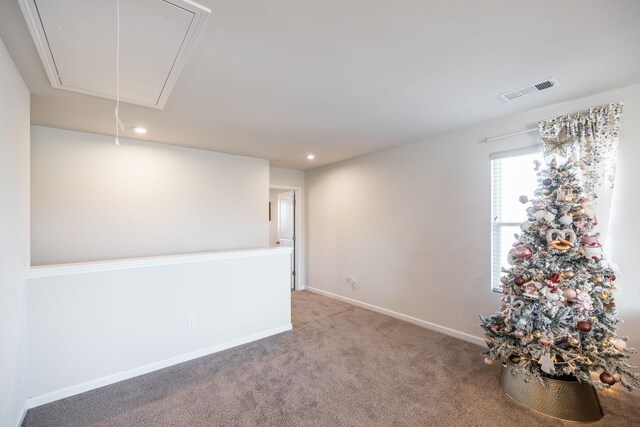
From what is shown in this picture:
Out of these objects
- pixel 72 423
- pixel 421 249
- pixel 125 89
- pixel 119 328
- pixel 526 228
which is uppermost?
pixel 125 89

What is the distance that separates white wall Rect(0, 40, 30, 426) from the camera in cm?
167

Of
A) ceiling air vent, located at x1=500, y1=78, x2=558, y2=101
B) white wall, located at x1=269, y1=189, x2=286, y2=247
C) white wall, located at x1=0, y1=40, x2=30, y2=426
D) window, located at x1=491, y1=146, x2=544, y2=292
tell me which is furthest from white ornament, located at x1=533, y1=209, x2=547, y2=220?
white wall, located at x1=269, y1=189, x2=286, y2=247

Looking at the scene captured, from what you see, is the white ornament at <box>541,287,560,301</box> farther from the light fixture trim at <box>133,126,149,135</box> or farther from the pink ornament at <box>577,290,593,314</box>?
the light fixture trim at <box>133,126,149,135</box>

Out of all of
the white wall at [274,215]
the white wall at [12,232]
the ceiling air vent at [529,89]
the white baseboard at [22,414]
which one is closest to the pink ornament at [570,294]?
the ceiling air vent at [529,89]

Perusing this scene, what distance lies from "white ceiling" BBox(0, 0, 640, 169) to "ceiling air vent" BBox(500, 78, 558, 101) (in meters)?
0.08

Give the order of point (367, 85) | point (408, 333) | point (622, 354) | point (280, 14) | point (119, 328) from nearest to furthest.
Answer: point (280, 14), point (622, 354), point (367, 85), point (119, 328), point (408, 333)

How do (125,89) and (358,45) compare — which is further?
(125,89)

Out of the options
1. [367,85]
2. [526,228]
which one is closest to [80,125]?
[367,85]

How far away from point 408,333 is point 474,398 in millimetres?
1303

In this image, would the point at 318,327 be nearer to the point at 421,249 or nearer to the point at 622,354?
the point at 421,249

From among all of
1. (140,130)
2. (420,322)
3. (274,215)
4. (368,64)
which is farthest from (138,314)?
(274,215)

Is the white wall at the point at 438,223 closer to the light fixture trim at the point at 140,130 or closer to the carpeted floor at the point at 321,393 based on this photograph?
the carpeted floor at the point at 321,393

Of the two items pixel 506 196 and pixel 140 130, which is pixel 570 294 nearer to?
pixel 506 196

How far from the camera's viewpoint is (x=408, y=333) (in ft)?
11.7
